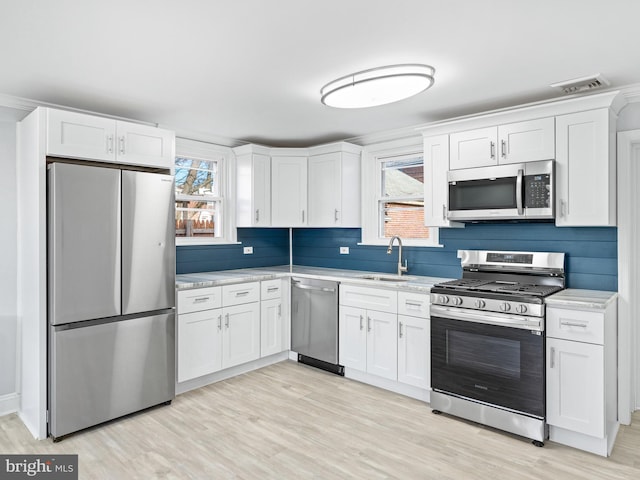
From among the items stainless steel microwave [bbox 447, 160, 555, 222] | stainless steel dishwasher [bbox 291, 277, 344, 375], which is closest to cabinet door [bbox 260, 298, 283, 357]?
stainless steel dishwasher [bbox 291, 277, 344, 375]

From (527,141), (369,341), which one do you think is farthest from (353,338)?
(527,141)

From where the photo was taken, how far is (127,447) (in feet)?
9.15

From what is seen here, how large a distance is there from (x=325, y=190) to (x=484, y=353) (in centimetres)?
237

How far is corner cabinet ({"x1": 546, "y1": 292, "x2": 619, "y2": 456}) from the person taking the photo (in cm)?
265

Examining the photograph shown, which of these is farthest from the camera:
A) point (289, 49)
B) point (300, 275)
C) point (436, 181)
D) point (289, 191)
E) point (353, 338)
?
point (289, 191)

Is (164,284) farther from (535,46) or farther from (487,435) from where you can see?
(535,46)

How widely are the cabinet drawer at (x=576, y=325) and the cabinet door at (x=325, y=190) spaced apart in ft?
7.55

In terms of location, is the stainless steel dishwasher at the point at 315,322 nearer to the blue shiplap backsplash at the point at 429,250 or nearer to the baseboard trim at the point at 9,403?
the blue shiplap backsplash at the point at 429,250

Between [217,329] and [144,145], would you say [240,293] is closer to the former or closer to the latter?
[217,329]

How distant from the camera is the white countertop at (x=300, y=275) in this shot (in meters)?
3.68

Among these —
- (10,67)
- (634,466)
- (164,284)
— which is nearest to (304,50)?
(10,67)

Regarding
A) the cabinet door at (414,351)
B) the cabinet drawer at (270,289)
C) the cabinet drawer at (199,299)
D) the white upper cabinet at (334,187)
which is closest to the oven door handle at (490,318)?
the cabinet door at (414,351)

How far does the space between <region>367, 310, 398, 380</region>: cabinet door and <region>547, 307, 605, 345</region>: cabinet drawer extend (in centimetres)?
125

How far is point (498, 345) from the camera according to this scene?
2980 millimetres
